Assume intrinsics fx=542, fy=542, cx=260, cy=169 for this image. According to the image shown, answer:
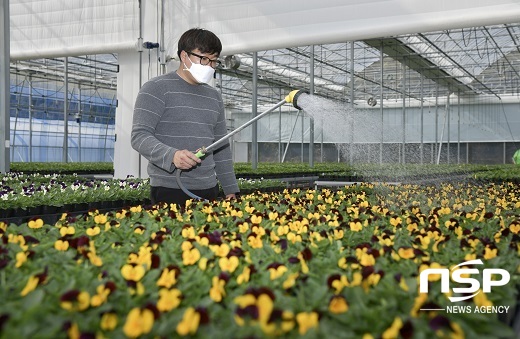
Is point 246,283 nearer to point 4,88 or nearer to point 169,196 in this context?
point 169,196

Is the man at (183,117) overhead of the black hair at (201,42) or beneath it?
beneath

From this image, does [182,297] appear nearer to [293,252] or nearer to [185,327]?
[185,327]

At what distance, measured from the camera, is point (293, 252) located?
6.42ft

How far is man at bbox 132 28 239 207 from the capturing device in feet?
10.4

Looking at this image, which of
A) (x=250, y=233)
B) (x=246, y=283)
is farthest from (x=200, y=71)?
(x=246, y=283)

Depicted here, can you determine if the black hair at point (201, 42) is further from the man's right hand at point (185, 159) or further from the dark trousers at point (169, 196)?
the dark trousers at point (169, 196)

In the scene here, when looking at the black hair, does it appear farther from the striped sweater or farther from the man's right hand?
the man's right hand

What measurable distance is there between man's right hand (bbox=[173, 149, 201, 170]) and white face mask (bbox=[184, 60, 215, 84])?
664 mm

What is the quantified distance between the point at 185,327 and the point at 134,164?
7.51 meters

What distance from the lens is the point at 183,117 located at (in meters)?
3.35

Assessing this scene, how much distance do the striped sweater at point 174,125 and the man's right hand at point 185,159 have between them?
111 millimetres

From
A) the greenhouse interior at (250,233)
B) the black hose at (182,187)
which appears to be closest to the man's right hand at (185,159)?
the greenhouse interior at (250,233)

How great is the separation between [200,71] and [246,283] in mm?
2034

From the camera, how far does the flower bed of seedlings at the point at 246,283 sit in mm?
1177
